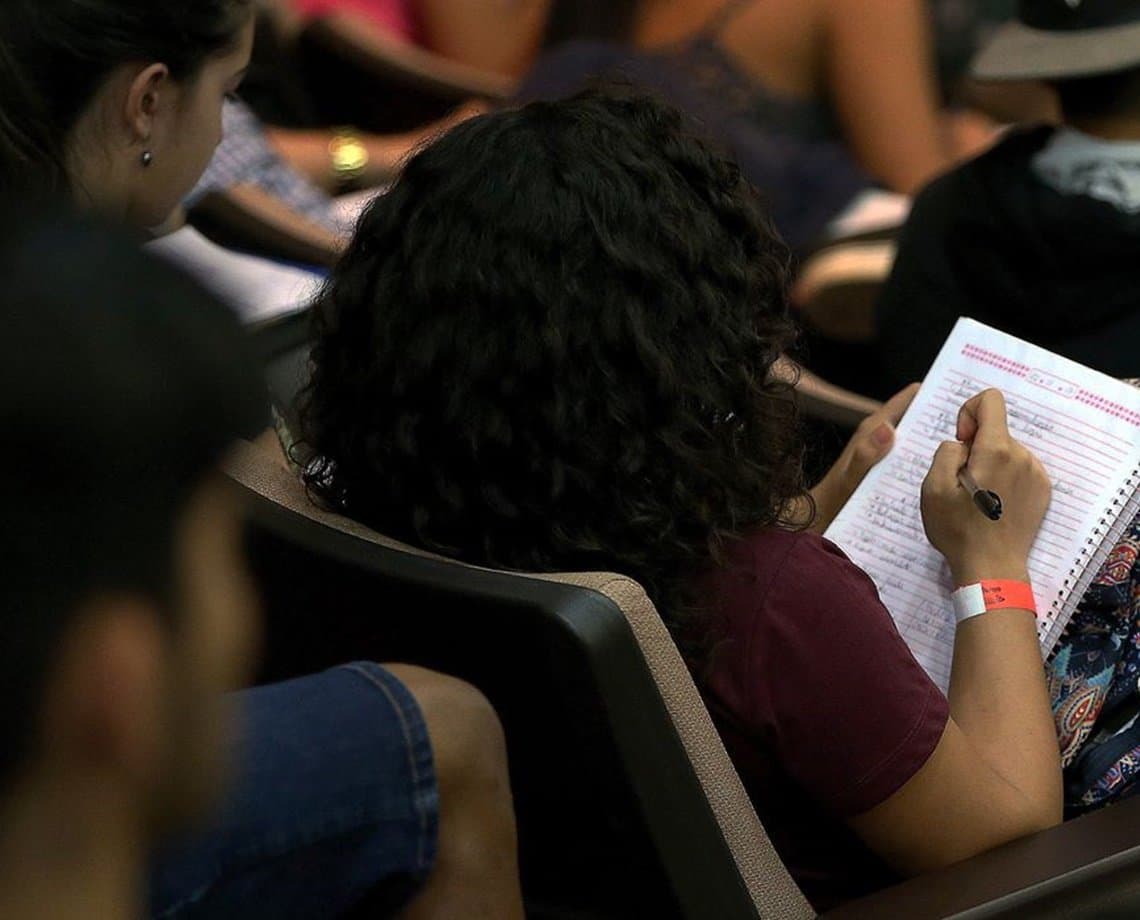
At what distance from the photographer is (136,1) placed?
71.2 inches

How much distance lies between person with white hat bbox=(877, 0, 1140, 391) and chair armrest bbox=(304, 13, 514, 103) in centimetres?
160

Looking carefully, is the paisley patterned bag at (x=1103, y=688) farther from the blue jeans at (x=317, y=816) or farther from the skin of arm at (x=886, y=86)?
the skin of arm at (x=886, y=86)

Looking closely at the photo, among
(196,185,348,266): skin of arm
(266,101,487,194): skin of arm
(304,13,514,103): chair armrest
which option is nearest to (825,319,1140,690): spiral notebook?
(196,185,348,266): skin of arm

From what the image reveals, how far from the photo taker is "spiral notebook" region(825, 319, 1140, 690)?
1.51 metres

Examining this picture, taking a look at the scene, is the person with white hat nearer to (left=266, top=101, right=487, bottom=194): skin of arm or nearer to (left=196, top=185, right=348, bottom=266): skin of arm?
(left=196, top=185, right=348, bottom=266): skin of arm

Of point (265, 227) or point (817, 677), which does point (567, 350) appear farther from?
point (265, 227)

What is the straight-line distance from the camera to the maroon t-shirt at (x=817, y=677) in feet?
4.25

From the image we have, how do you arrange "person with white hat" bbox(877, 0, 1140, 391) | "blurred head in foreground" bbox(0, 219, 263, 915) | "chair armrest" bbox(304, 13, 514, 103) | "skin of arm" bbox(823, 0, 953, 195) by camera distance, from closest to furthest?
1. "blurred head in foreground" bbox(0, 219, 263, 915)
2. "person with white hat" bbox(877, 0, 1140, 391)
3. "skin of arm" bbox(823, 0, 953, 195)
4. "chair armrest" bbox(304, 13, 514, 103)

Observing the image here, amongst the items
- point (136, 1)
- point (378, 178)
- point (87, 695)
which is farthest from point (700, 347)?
point (378, 178)

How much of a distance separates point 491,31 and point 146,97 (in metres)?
2.12

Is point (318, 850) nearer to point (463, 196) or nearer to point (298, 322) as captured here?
point (463, 196)

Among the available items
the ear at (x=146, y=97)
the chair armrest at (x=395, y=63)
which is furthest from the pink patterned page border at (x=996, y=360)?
the chair armrest at (x=395, y=63)

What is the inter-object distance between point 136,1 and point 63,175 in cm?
19

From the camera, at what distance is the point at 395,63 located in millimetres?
3732
